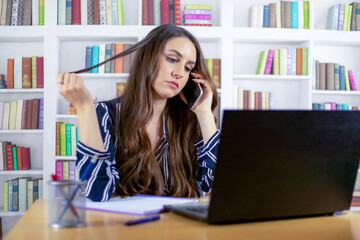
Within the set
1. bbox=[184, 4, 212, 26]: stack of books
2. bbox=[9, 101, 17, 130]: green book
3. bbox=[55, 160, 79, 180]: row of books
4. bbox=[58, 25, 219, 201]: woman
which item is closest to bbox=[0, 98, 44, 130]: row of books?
bbox=[9, 101, 17, 130]: green book

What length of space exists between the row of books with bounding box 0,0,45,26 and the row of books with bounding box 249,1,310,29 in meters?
1.80

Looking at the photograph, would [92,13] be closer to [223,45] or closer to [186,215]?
[223,45]

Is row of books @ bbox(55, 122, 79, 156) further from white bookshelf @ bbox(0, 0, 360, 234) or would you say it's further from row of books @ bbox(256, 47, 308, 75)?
row of books @ bbox(256, 47, 308, 75)

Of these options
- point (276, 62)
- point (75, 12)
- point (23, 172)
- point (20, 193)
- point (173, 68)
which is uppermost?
point (75, 12)

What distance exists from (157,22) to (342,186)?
2.91 meters

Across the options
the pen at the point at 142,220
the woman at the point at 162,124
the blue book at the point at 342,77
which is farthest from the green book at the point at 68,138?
the pen at the point at 142,220

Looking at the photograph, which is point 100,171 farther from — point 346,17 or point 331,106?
point 346,17

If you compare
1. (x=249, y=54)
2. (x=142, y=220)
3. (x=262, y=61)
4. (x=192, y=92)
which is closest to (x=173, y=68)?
(x=192, y=92)

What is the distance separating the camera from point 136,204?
3.57 feet

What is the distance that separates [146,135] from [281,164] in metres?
0.89

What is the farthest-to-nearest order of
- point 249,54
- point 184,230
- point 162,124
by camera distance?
point 249,54 < point 162,124 < point 184,230

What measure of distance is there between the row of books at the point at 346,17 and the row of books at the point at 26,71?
8.41 feet

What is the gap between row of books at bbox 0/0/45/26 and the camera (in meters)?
3.57

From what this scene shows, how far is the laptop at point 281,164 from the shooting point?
0.78 meters
